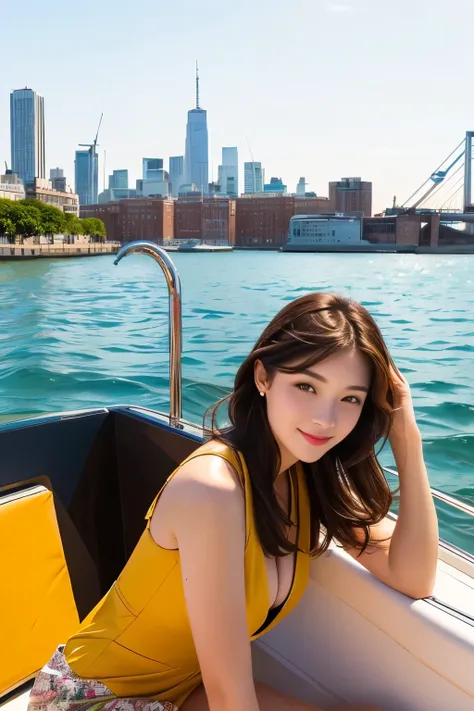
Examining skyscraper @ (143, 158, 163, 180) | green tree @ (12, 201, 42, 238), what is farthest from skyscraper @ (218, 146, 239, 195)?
green tree @ (12, 201, 42, 238)

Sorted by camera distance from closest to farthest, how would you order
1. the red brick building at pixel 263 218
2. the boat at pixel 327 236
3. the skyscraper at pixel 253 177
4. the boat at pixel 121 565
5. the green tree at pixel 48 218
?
1. the boat at pixel 121 565
2. the green tree at pixel 48 218
3. the boat at pixel 327 236
4. the red brick building at pixel 263 218
5. the skyscraper at pixel 253 177

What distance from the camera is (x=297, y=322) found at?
0.65m

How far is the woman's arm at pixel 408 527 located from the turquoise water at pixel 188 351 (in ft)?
4.77

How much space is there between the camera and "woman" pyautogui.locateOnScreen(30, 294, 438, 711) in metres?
0.59

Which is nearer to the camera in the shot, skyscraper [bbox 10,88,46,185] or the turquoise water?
the turquoise water

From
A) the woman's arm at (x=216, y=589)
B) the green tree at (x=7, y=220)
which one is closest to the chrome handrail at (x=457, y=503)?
the woman's arm at (x=216, y=589)

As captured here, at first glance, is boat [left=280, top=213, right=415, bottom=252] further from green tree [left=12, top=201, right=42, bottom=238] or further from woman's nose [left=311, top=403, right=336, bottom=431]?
woman's nose [left=311, top=403, right=336, bottom=431]

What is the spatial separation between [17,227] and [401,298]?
22.1 m

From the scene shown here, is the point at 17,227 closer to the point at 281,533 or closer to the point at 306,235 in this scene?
the point at 306,235

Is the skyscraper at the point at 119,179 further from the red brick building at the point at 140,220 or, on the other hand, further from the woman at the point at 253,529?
the woman at the point at 253,529

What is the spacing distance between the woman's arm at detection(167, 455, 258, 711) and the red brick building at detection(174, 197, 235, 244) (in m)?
54.0

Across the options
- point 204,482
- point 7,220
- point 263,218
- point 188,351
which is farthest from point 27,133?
point 204,482

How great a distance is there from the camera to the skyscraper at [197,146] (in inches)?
3506

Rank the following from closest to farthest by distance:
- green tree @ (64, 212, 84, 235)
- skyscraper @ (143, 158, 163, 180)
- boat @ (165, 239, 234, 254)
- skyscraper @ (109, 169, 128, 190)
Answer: green tree @ (64, 212, 84, 235)
boat @ (165, 239, 234, 254)
skyscraper @ (143, 158, 163, 180)
skyscraper @ (109, 169, 128, 190)
